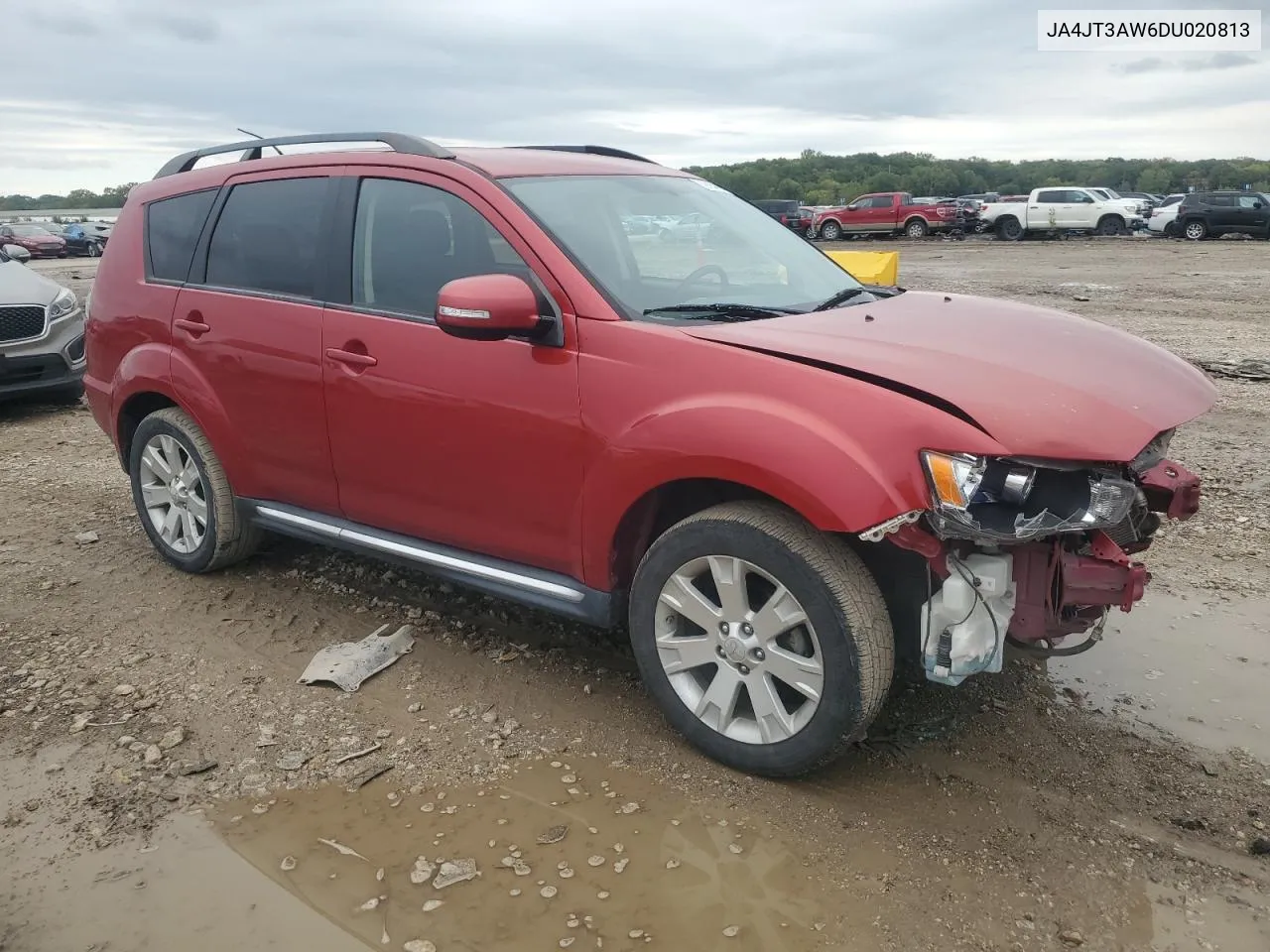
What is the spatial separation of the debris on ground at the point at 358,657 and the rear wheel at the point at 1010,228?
30088 mm

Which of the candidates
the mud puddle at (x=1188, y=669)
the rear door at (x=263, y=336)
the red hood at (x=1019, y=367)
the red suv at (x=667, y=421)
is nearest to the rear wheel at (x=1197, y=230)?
the mud puddle at (x=1188, y=669)

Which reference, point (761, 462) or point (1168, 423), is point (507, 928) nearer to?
point (761, 462)

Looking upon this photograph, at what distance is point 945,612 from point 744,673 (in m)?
0.62

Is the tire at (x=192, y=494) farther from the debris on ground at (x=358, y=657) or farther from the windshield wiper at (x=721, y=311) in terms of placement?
the windshield wiper at (x=721, y=311)

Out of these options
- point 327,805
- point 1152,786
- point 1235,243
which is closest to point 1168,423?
point 1152,786

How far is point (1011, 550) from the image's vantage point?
2.85m

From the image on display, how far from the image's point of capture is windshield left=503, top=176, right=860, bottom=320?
3.43 metres

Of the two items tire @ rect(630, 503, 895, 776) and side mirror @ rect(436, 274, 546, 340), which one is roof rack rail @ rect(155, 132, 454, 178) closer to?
side mirror @ rect(436, 274, 546, 340)

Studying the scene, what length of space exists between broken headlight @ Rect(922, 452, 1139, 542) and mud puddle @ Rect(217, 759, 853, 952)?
1022mm

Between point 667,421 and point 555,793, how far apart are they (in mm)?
1169

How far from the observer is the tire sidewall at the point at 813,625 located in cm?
283

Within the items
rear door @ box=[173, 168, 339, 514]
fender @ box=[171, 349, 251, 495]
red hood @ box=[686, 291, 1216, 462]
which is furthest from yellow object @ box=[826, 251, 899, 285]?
fender @ box=[171, 349, 251, 495]

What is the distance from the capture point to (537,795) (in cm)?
307

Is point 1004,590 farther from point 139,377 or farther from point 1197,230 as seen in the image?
point 1197,230
